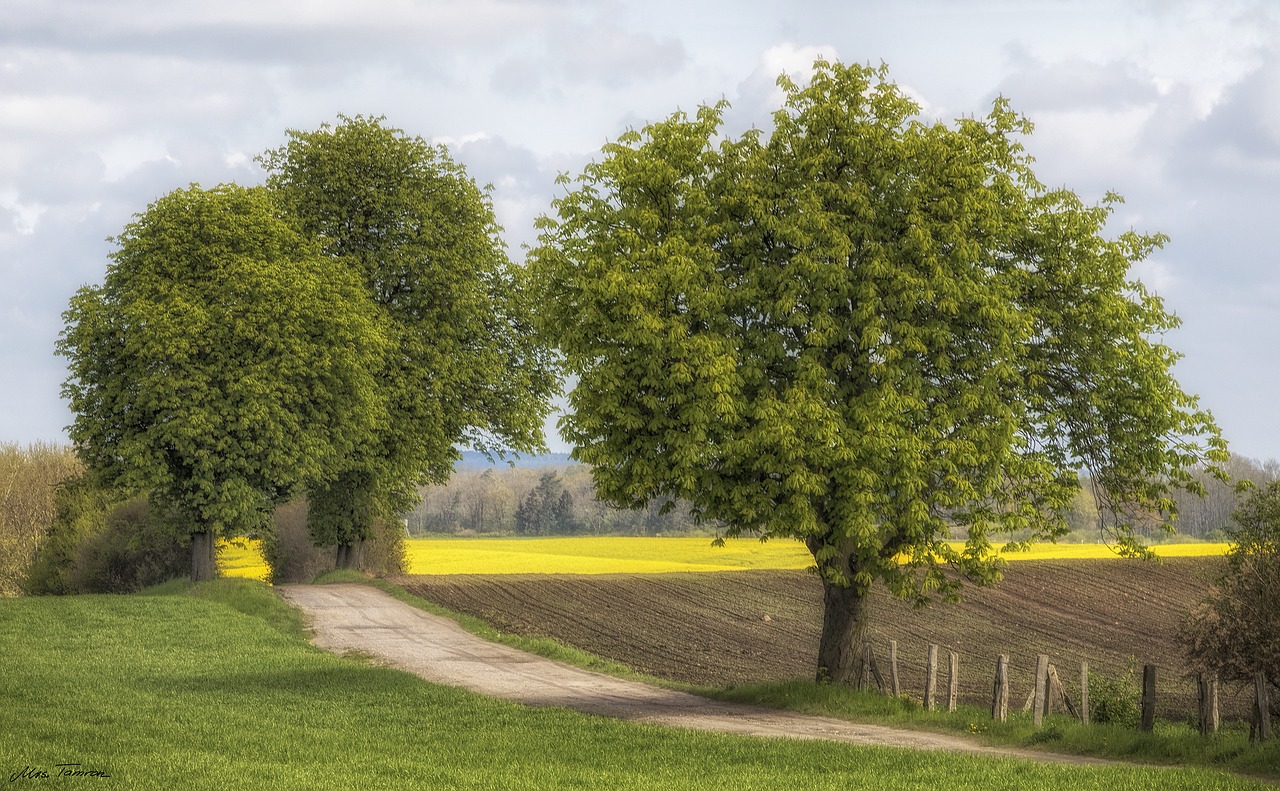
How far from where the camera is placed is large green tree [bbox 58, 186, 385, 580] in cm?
4609

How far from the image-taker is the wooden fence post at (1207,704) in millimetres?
20719

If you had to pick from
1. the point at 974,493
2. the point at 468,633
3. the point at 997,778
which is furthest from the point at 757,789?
the point at 468,633

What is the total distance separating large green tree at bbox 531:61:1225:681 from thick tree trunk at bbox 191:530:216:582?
2884 cm

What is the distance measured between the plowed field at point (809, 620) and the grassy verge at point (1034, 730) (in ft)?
18.9

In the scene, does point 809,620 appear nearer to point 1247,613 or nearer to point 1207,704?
point 1247,613

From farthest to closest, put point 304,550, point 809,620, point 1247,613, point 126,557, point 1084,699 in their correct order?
point 304,550 < point 126,557 < point 809,620 < point 1084,699 < point 1247,613

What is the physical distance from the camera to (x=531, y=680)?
30.5 meters

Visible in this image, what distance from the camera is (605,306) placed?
25.6 meters

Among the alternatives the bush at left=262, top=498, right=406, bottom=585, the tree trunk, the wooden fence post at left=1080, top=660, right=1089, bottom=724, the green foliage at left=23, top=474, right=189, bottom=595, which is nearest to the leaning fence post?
the tree trunk

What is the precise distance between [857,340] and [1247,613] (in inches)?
351

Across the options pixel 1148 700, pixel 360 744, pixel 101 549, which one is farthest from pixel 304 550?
A: pixel 1148 700

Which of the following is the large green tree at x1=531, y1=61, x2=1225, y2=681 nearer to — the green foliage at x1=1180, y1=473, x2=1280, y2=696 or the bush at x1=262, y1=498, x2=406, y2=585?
the green foliage at x1=1180, y1=473, x2=1280, y2=696

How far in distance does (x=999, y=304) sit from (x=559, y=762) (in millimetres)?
12703
